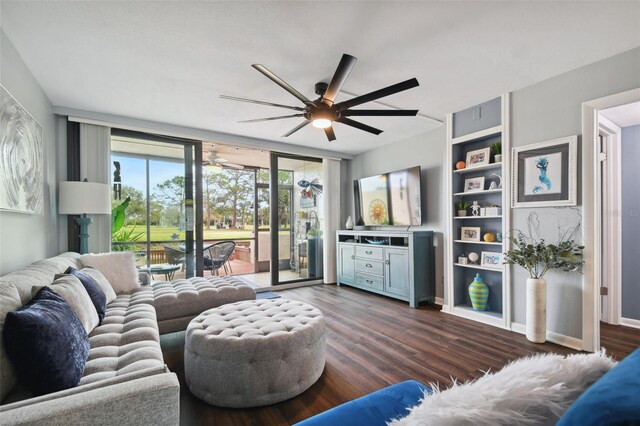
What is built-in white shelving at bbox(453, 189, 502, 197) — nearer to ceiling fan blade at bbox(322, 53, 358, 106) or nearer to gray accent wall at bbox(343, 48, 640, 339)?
gray accent wall at bbox(343, 48, 640, 339)

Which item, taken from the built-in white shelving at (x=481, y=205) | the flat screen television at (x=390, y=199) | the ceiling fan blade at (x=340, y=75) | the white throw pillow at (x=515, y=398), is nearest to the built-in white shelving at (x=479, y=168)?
the built-in white shelving at (x=481, y=205)

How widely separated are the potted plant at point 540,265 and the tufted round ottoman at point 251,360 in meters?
2.08

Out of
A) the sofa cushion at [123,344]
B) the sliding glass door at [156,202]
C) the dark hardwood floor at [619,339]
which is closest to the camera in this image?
the sofa cushion at [123,344]

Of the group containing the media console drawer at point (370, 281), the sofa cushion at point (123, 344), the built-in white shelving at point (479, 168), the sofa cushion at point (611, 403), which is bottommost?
the media console drawer at point (370, 281)

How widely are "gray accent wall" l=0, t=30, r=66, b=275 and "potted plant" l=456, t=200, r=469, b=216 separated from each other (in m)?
4.27

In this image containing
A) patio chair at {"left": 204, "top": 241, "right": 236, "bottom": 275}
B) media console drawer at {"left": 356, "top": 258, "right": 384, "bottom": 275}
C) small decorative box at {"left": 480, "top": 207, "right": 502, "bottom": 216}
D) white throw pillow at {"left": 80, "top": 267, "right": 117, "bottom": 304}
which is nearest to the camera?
white throw pillow at {"left": 80, "top": 267, "right": 117, "bottom": 304}

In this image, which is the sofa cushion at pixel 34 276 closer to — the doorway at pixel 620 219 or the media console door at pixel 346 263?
the media console door at pixel 346 263

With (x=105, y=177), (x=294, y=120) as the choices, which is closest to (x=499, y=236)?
(x=294, y=120)

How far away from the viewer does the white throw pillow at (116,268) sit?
2713 mm

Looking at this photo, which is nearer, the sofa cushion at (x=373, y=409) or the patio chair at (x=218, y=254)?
the sofa cushion at (x=373, y=409)

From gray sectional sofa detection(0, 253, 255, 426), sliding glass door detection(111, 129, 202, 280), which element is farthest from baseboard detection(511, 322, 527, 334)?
sliding glass door detection(111, 129, 202, 280)

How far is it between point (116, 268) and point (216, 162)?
3.21 m

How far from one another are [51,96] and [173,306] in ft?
8.36

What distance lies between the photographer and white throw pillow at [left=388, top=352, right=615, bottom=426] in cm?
53
